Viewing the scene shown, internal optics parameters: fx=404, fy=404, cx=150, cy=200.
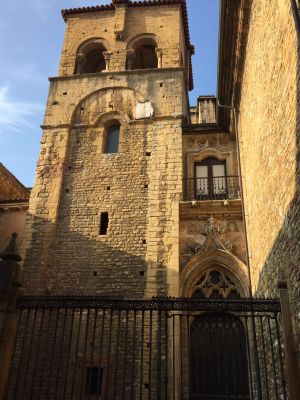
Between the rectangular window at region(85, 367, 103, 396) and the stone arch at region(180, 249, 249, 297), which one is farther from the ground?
the stone arch at region(180, 249, 249, 297)

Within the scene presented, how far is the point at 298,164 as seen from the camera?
520 centimetres

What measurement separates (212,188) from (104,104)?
15.6ft

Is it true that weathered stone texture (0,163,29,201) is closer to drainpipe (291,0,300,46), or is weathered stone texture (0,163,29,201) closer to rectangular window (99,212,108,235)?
rectangular window (99,212,108,235)

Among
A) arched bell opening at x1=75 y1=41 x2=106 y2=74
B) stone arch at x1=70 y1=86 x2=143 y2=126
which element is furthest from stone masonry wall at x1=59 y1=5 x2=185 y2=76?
stone arch at x1=70 y1=86 x2=143 y2=126

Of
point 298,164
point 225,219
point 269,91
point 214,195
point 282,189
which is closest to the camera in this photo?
point 298,164

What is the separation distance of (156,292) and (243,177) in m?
3.84

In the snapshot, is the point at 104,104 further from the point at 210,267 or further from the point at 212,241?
the point at 210,267

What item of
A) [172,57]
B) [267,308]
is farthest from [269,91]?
[172,57]

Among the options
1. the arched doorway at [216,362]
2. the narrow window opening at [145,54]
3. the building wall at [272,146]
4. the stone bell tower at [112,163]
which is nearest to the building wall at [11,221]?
the stone bell tower at [112,163]

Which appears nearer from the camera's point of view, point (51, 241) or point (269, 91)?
point (269, 91)

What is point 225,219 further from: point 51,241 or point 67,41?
point 67,41

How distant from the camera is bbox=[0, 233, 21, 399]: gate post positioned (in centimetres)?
637

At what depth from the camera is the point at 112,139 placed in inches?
527

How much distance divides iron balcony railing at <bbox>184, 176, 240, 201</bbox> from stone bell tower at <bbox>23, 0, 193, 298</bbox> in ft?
1.73
